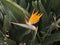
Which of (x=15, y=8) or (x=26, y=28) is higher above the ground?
(x=15, y=8)

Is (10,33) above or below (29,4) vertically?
below

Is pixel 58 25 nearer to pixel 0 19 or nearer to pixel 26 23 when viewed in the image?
pixel 26 23

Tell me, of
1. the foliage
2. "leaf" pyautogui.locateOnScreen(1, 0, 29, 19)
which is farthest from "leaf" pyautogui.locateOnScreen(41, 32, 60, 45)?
"leaf" pyautogui.locateOnScreen(1, 0, 29, 19)

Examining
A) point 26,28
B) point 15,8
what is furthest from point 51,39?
point 15,8

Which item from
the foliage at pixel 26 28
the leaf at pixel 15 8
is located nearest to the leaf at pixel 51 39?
the foliage at pixel 26 28

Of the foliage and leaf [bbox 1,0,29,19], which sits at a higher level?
leaf [bbox 1,0,29,19]

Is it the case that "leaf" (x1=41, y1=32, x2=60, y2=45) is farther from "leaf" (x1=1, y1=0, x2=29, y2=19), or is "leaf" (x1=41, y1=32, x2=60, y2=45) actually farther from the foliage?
"leaf" (x1=1, y1=0, x2=29, y2=19)

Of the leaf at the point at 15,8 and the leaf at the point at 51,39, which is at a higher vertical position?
the leaf at the point at 15,8

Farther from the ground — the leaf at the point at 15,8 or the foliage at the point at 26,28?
the leaf at the point at 15,8

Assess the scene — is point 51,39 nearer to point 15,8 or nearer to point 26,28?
point 26,28

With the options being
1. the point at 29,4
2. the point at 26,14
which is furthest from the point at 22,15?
the point at 29,4

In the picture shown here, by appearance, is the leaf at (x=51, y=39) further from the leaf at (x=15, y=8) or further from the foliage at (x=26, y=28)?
the leaf at (x=15, y=8)
